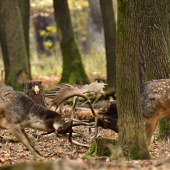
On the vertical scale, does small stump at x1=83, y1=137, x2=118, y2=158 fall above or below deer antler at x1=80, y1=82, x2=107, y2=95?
below

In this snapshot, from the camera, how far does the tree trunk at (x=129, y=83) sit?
7.40m

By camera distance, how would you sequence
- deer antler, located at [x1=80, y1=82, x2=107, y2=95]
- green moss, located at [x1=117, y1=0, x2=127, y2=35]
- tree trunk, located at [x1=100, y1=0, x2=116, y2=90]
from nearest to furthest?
1. green moss, located at [x1=117, y1=0, x2=127, y2=35]
2. deer antler, located at [x1=80, y1=82, x2=107, y2=95]
3. tree trunk, located at [x1=100, y1=0, x2=116, y2=90]

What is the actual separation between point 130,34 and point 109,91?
7.16 m

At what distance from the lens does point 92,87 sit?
29.1 ft

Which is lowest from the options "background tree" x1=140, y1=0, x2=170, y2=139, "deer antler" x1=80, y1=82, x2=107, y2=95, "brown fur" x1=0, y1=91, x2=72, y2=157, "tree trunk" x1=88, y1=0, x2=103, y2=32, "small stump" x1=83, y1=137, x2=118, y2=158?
"small stump" x1=83, y1=137, x2=118, y2=158

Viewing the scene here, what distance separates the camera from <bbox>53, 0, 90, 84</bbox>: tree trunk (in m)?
16.9

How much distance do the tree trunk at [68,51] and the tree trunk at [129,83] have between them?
9284 millimetres

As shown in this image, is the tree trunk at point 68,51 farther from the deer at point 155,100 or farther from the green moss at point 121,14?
the green moss at point 121,14

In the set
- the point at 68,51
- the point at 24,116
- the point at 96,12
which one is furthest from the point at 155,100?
the point at 96,12

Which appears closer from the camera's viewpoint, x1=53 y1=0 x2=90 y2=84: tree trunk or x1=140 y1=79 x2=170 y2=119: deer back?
x1=140 y1=79 x2=170 y2=119: deer back

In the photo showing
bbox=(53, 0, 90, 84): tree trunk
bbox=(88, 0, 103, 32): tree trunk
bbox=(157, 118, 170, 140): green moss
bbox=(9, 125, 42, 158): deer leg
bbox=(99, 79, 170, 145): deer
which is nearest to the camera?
bbox=(9, 125, 42, 158): deer leg

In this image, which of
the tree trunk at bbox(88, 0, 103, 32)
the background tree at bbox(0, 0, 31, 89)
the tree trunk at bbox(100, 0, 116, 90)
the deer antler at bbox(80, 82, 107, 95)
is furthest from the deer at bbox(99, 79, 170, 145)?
the tree trunk at bbox(88, 0, 103, 32)

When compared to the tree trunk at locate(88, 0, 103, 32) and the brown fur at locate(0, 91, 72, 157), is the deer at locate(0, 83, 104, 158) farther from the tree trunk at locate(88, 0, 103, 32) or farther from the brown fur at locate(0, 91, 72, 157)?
the tree trunk at locate(88, 0, 103, 32)

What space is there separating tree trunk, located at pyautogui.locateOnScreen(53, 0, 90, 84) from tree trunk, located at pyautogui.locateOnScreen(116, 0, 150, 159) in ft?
30.5
